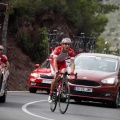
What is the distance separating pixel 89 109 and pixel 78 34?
3440 centimetres

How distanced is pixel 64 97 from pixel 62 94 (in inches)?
7.5

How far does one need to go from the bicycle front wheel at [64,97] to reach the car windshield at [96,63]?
4362 millimetres

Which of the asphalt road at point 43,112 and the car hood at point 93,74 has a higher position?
the car hood at point 93,74

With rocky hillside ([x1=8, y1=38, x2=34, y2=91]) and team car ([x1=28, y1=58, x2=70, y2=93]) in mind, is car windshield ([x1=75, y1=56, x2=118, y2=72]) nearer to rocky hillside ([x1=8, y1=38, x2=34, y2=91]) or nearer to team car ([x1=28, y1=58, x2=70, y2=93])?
team car ([x1=28, y1=58, x2=70, y2=93])

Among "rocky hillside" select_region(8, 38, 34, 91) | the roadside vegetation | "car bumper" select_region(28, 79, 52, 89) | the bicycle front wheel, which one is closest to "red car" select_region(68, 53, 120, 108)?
the bicycle front wheel

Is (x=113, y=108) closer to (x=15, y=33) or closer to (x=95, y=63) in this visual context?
(x=95, y=63)

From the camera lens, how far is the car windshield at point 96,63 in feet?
70.8

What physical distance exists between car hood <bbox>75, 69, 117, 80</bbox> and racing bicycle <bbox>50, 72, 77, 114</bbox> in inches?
121

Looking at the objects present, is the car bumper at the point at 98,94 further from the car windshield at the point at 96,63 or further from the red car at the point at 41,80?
the red car at the point at 41,80

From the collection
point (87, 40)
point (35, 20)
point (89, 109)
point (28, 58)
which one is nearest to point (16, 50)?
point (28, 58)

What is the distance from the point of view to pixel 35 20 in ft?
151

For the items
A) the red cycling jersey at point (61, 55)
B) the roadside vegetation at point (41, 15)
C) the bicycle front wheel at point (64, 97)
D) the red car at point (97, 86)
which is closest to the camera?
the bicycle front wheel at point (64, 97)

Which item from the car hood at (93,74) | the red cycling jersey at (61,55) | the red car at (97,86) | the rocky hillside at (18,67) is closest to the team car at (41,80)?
the red car at (97,86)

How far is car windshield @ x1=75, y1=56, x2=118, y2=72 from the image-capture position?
2157 centimetres
